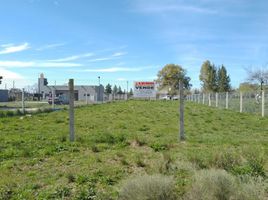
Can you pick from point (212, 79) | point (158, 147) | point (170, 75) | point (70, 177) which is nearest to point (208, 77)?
point (212, 79)

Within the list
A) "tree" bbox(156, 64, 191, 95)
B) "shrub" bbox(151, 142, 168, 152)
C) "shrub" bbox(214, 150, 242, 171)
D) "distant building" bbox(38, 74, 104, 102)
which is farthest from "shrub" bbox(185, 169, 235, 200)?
"tree" bbox(156, 64, 191, 95)

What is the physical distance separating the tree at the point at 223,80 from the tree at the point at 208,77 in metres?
1.30

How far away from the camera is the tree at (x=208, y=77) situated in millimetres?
92938

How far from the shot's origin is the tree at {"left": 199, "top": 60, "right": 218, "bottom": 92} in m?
92.9

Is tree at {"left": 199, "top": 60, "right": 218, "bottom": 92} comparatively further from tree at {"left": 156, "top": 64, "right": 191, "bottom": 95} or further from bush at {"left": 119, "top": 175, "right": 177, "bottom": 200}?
bush at {"left": 119, "top": 175, "right": 177, "bottom": 200}

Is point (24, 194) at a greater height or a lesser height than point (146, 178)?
lesser

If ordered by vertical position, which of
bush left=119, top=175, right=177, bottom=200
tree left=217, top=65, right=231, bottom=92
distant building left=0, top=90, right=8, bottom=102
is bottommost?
bush left=119, top=175, right=177, bottom=200

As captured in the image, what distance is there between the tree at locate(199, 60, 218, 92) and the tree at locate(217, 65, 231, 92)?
1.30m

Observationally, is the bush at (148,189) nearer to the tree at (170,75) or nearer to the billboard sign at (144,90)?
the billboard sign at (144,90)

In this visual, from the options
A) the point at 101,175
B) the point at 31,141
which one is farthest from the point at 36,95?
the point at 101,175

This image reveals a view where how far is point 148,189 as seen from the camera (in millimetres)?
4090

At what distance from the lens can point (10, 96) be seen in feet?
225

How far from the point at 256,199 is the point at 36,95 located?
63.9m

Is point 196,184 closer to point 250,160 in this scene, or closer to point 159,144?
point 250,160
